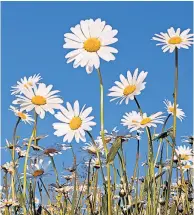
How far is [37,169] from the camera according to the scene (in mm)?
2086

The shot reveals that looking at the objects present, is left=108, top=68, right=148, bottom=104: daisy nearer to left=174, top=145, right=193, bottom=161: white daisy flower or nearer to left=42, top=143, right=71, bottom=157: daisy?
left=42, top=143, right=71, bottom=157: daisy

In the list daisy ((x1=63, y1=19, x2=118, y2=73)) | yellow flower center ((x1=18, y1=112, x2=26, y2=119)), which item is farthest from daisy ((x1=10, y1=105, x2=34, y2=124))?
daisy ((x1=63, y1=19, x2=118, y2=73))

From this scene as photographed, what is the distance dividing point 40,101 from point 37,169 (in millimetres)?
343

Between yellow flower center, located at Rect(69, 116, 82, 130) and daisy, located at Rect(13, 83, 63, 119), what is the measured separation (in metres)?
0.07

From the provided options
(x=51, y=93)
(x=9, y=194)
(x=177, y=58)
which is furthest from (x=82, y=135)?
(x=9, y=194)

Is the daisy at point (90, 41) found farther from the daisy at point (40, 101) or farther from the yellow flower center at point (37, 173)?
the yellow flower center at point (37, 173)

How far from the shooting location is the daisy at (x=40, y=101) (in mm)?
1831

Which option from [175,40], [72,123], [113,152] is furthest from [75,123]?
[175,40]

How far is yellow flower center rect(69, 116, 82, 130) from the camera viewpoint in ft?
5.90

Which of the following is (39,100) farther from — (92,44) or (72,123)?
(92,44)

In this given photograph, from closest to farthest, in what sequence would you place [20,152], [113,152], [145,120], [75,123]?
[113,152], [75,123], [145,120], [20,152]

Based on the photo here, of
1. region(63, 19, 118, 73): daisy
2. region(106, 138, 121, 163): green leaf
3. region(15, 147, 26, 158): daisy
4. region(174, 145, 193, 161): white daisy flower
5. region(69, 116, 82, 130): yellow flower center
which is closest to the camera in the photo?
region(106, 138, 121, 163): green leaf

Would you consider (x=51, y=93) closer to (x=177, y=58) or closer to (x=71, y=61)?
(x=71, y=61)

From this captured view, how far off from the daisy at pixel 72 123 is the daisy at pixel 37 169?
1.10 ft
